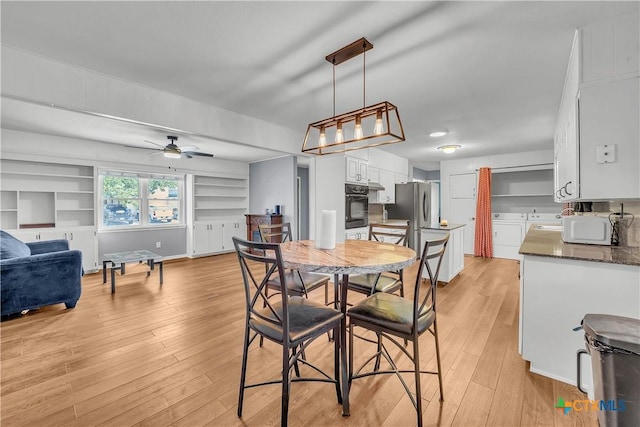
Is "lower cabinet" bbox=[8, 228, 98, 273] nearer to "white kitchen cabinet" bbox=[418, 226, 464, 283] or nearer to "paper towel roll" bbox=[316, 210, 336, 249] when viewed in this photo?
"paper towel roll" bbox=[316, 210, 336, 249]

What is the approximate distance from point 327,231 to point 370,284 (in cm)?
61

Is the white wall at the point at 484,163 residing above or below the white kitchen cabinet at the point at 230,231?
above

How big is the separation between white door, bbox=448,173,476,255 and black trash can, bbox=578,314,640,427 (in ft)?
18.6

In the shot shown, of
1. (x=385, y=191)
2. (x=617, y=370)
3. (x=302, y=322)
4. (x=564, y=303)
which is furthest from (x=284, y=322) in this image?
→ (x=385, y=191)

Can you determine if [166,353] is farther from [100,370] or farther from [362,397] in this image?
[362,397]

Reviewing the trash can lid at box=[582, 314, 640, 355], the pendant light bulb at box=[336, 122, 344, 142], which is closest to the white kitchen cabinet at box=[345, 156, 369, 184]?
the pendant light bulb at box=[336, 122, 344, 142]

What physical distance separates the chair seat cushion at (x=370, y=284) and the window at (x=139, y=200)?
5391mm

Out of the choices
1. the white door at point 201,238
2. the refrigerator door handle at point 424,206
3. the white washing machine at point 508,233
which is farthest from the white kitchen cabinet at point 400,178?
the white door at point 201,238

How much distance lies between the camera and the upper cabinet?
1.63m

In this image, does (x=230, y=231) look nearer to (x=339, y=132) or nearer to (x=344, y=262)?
(x=339, y=132)

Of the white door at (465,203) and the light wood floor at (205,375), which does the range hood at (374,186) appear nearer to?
the light wood floor at (205,375)

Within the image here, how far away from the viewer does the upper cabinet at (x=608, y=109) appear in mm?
1633

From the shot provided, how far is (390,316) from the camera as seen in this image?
4.98 ft

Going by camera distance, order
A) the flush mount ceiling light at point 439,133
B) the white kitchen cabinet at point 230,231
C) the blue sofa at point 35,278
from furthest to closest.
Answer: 1. the white kitchen cabinet at point 230,231
2. the flush mount ceiling light at point 439,133
3. the blue sofa at point 35,278
